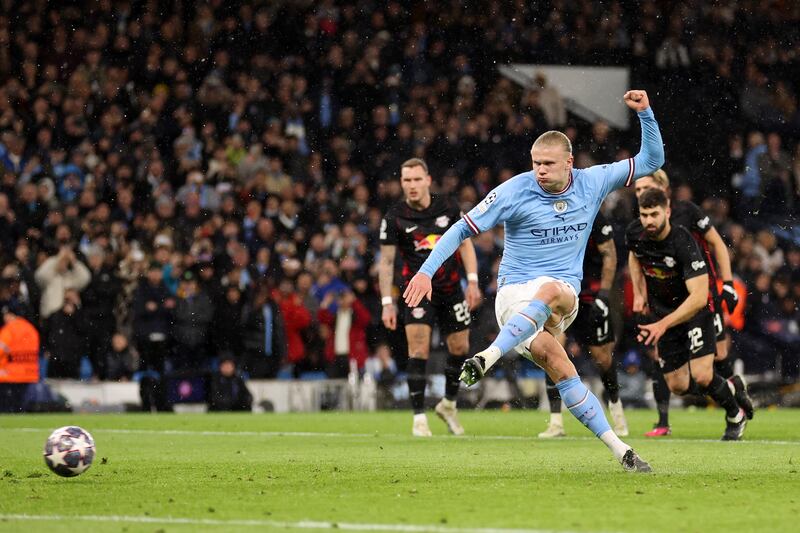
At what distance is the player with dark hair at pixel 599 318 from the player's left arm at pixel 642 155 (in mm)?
4120

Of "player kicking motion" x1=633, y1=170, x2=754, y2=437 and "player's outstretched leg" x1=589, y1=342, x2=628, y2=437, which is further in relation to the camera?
"player's outstretched leg" x1=589, y1=342, x2=628, y2=437

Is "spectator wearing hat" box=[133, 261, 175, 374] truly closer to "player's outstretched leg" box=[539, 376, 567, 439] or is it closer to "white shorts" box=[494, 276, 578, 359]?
"player's outstretched leg" box=[539, 376, 567, 439]

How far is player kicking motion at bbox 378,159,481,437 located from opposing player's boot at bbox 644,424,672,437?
1.81m

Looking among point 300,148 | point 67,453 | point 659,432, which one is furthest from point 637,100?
point 300,148

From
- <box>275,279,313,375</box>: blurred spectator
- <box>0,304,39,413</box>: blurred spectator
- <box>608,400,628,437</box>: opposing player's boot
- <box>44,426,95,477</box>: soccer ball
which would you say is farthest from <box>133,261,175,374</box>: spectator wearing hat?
<box>44,426,95,477</box>: soccer ball

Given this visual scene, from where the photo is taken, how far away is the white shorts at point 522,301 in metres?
8.70

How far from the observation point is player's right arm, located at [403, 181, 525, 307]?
27.6ft

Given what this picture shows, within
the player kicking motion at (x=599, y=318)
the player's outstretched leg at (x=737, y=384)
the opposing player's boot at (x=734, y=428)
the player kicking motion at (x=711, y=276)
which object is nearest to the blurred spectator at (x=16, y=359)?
the player kicking motion at (x=599, y=318)

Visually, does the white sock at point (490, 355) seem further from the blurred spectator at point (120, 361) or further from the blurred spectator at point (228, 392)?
the blurred spectator at point (120, 361)

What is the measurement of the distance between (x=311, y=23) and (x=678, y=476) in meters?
19.1

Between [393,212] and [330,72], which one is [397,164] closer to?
[330,72]

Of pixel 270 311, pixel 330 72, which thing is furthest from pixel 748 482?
pixel 330 72

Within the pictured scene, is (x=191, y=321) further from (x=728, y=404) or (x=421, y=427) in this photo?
(x=728, y=404)

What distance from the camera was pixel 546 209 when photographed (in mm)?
8797
